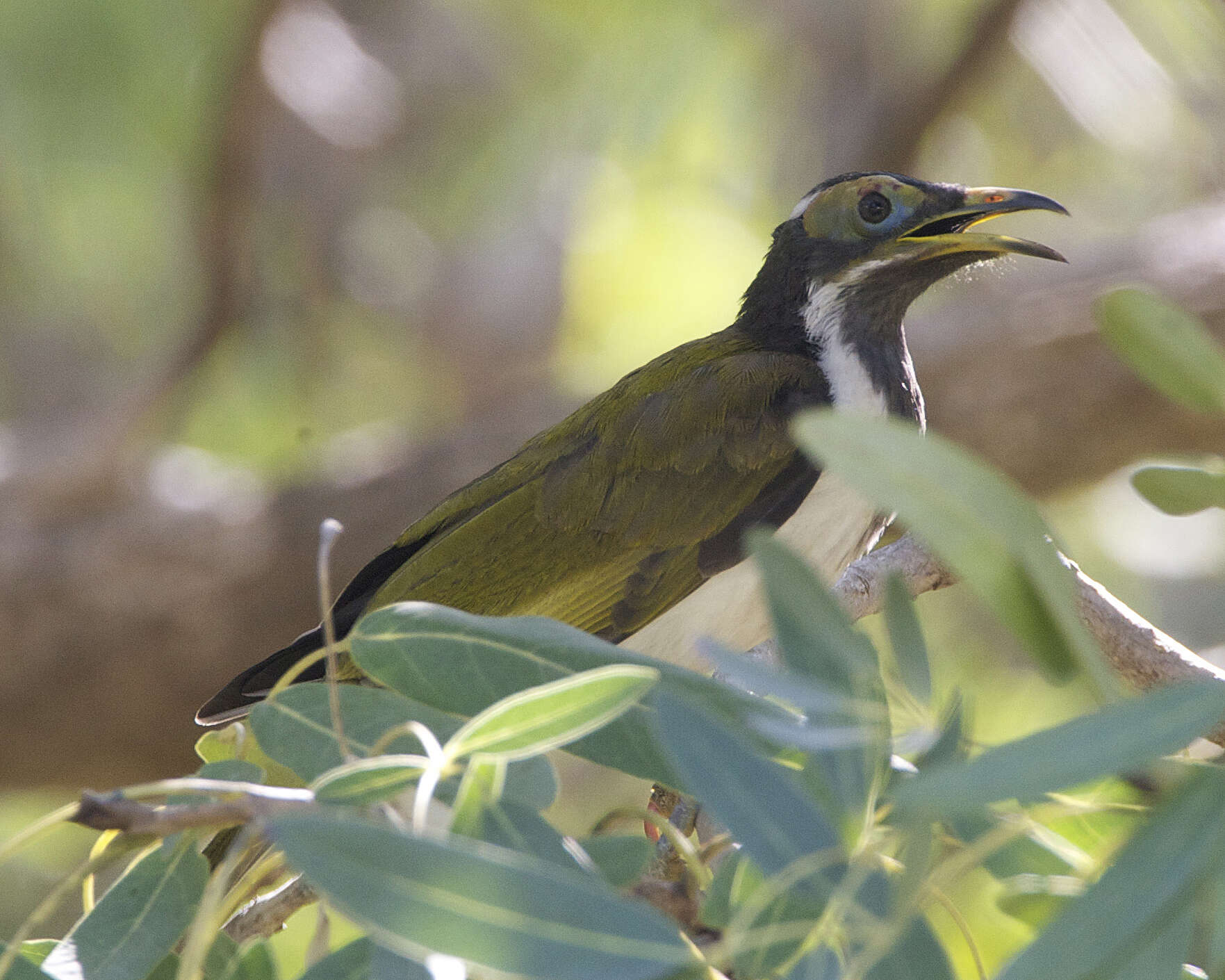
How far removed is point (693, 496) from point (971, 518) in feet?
7.44

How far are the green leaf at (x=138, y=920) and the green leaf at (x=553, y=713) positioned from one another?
1.76ft

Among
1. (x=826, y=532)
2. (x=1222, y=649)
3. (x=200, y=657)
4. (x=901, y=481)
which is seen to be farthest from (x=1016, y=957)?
(x=200, y=657)

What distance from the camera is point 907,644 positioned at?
135 cm

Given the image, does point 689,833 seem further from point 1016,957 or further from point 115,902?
point 1016,957

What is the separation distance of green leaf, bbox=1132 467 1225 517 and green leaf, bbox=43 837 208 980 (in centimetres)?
123

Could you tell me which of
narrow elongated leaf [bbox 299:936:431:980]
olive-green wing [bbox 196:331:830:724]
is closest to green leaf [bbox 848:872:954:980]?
narrow elongated leaf [bbox 299:936:431:980]

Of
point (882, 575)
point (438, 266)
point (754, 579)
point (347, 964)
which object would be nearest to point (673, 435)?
point (754, 579)

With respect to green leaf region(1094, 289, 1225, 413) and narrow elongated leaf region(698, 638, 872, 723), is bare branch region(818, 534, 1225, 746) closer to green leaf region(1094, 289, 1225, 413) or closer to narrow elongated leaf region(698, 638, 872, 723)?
green leaf region(1094, 289, 1225, 413)

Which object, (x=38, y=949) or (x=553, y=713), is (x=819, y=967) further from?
(x=38, y=949)

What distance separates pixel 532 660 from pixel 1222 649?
3915 mm

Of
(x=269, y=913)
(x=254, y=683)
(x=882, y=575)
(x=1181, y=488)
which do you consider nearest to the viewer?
(x=1181, y=488)

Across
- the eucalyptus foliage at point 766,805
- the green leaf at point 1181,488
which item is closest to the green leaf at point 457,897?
the eucalyptus foliage at point 766,805

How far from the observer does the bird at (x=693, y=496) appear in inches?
135

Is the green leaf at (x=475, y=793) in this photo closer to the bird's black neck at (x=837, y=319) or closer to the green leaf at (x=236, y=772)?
the green leaf at (x=236, y=772)
